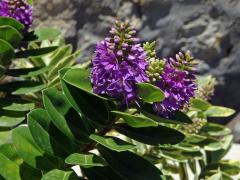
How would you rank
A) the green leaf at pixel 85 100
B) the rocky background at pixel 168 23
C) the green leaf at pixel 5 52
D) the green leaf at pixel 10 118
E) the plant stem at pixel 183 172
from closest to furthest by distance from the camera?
the green leaf at pixel 85 100
the green leaf at pixel 5 52
the green leaf at pixel 10 118
the plant stem at pixel 183 172
the rocky background at pixel 168 23

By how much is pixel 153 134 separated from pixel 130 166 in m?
0.13

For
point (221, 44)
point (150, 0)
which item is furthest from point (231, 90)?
point (150, 0)

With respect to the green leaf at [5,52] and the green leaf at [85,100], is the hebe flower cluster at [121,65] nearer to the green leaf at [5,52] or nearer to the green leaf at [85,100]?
the green leaf at [85,100]

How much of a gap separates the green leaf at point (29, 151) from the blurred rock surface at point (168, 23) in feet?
9.79

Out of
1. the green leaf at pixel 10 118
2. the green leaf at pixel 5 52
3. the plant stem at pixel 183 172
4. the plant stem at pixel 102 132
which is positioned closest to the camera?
the plant stem at pixel 102 132

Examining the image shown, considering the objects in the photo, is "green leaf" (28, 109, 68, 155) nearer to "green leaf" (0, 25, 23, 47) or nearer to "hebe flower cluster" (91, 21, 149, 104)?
"hebe flower cluster" (91, 21, 149, 104)

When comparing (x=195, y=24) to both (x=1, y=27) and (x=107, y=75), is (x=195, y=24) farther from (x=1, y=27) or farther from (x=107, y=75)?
(x=107, y=75)

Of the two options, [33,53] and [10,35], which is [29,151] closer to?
[10,35]

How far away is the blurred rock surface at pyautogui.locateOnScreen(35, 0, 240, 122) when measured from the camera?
475cm

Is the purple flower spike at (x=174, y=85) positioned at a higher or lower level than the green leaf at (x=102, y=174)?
higher

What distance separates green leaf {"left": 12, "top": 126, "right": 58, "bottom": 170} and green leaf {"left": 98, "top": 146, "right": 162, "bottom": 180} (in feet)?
0.66

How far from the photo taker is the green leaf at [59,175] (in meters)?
1.68

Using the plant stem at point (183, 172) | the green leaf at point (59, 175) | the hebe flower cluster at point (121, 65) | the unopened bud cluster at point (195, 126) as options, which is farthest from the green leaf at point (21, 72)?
the plant stem at point (183, 172)

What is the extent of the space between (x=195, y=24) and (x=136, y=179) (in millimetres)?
3400
